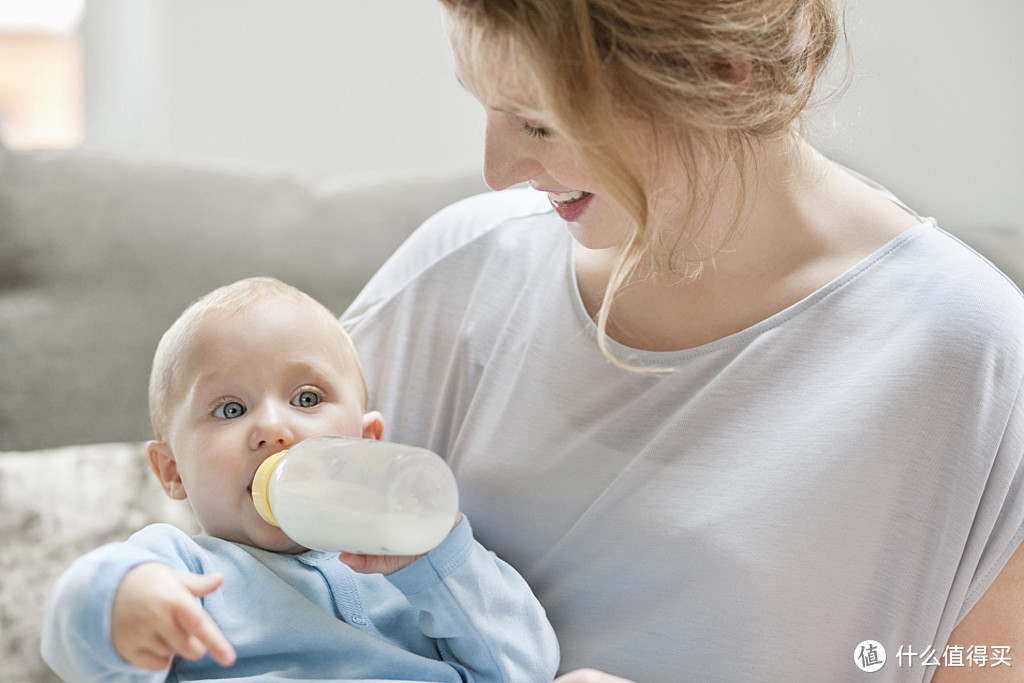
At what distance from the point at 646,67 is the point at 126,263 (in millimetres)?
1044

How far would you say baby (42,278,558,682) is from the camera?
94cm

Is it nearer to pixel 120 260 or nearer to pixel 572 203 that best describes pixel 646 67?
pixel 572 203

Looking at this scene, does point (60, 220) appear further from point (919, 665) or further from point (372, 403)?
point (919, 665)

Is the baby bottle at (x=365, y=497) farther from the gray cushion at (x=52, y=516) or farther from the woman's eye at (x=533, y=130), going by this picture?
the gray cushion at (x=52, y=516)

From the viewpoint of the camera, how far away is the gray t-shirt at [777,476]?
92cm

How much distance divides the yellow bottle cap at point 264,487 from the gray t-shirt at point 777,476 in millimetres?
272

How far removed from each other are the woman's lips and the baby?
30 cm

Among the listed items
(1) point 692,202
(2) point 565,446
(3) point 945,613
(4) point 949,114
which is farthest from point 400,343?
(4) point 949,114

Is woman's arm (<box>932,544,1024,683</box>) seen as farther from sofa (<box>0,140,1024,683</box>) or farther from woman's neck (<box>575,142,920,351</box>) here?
sofa (<box>0,140,1024,683</box>)

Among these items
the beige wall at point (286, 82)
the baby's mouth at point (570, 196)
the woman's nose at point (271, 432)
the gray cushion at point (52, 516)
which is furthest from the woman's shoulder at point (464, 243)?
the beige wall at point (286, 82)

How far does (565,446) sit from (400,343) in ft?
0.92

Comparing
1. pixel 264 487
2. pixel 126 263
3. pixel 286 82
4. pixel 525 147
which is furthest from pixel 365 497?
pixel 286 82

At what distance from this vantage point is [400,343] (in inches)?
48.8

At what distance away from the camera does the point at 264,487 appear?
0.91m
